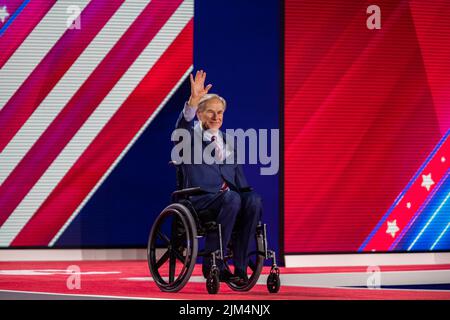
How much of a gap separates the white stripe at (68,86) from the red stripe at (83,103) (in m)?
0.04

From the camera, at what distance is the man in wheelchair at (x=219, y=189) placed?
15.8 feet

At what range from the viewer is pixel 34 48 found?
7895mm

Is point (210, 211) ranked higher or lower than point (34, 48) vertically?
lower

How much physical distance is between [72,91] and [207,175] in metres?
3.30

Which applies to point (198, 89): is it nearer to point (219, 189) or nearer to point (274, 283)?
point (219, 189)

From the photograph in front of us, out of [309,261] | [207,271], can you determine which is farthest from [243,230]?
[309,261]

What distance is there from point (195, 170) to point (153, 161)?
3.15m

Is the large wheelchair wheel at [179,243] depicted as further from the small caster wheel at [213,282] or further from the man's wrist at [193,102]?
the man's wrist at [193,102]

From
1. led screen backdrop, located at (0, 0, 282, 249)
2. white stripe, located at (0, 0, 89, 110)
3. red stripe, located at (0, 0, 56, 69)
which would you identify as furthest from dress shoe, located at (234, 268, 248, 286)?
red stripe, located at (0, 0, 56, 69)

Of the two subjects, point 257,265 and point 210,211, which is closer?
point 210,211

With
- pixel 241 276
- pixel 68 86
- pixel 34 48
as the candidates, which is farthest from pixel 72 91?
pixel 241 276

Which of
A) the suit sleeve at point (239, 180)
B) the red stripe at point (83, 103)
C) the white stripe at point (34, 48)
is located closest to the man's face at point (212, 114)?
the suit sleeve at point (239, 180)

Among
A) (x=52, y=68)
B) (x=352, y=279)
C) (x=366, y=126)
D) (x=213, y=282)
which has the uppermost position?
(x=52, y=68)

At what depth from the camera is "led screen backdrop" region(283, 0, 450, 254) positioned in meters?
7.16
